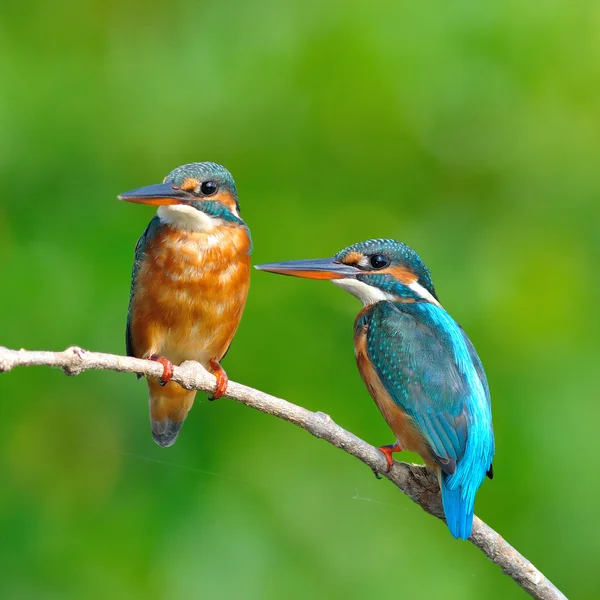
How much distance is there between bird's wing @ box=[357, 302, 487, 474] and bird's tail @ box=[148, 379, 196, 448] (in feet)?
3.34

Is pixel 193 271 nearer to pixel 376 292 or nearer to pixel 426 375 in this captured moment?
pixel 376 292

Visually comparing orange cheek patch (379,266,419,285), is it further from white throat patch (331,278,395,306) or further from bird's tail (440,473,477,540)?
bird's tail (440,473,477,540)

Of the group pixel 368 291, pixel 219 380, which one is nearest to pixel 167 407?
pixel 219 380

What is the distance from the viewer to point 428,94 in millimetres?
5258

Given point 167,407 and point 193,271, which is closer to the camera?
point 193,271

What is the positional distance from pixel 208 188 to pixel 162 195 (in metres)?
0.24

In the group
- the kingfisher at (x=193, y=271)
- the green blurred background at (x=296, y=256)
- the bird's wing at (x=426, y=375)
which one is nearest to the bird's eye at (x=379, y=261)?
the bird's wing at (x=426, y=375)

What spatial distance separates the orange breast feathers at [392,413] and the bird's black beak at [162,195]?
2.10ft

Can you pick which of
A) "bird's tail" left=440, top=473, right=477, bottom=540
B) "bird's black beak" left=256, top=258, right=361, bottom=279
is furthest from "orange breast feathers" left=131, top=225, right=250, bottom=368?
"bird's tail" left=440, top=473, right=477, bottom=540

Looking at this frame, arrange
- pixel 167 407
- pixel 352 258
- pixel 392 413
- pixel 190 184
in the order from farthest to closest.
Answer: pixel 167 407 < pixel 190 184 < pixel 352 258 < pixel 392 413

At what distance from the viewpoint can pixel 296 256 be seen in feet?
15.2

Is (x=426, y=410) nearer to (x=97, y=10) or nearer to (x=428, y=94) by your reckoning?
(x=428, y=94)

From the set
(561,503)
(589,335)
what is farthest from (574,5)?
(561,503)

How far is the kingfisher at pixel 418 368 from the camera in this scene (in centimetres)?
239
